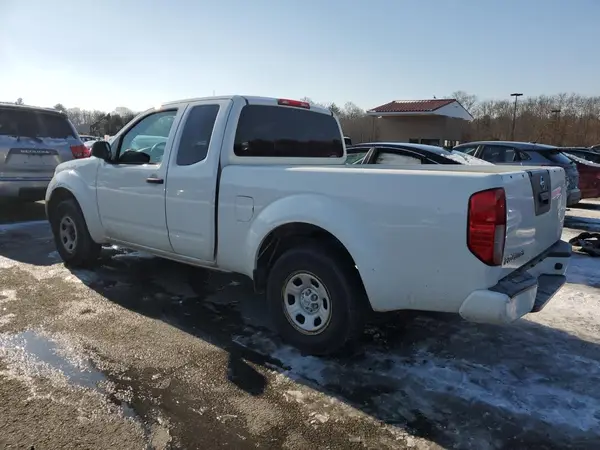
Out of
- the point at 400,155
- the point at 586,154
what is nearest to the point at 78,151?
the point at 400,155

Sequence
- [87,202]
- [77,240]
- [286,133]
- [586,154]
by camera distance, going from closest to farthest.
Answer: [286,133], [87,202], [77,240], [586,154]

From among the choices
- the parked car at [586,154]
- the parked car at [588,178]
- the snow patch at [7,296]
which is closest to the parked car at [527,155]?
the parked car at [588,178]

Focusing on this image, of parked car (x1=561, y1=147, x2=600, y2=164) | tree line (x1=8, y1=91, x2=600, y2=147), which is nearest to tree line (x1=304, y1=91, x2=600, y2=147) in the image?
tree line (x1=8, y1=91, x2=600, y2=147)

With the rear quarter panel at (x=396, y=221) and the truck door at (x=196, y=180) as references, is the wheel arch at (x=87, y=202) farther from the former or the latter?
the rear quarter panel at (x=396, y=221)

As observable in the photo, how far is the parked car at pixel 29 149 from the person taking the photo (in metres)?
8.11

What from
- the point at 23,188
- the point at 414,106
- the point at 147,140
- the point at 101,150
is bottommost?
the point at 23,188

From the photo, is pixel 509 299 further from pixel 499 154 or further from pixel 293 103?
pixel 499 154

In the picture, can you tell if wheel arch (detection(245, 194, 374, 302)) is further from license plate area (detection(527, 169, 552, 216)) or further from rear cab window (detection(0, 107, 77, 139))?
rear cab window (detection(0, 107, 77, 139))

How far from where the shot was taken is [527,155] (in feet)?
37.3

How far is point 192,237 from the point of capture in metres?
4.43

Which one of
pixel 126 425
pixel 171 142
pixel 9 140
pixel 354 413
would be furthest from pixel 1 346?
pixel 9 140

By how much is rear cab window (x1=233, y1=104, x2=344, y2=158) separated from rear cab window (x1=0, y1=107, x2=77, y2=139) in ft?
18.9

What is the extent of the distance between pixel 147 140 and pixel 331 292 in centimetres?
280

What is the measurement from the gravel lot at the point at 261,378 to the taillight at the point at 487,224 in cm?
100
